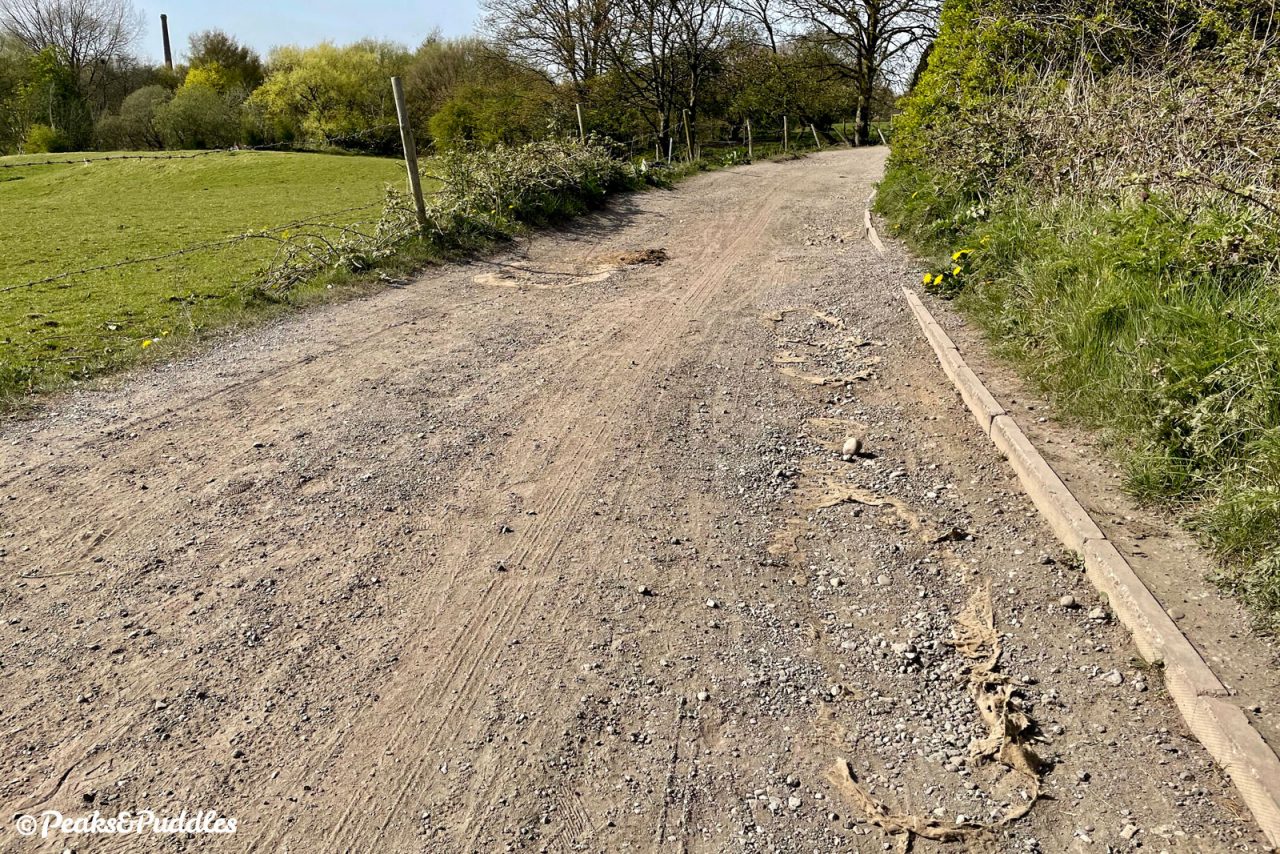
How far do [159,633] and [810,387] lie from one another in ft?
15.0

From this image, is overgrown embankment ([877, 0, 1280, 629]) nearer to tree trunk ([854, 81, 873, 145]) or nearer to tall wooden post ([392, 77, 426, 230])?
tall wooden post ([392, 77, 426, 230])

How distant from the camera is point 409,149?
35.7ft

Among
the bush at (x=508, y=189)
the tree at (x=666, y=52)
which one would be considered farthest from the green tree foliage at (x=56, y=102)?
the bush at (x=508, y=189)

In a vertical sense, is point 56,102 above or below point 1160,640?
above

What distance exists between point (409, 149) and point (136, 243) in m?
7.87

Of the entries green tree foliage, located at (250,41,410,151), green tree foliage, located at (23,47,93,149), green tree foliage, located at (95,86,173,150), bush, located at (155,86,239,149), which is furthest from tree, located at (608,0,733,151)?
green tree foliage, located at (23,47,93,149)

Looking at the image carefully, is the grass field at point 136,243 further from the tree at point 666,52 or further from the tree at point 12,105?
the tree at point 12,105

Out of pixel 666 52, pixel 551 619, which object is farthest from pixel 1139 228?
pixel 666 52

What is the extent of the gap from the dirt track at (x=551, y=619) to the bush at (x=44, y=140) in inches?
1864

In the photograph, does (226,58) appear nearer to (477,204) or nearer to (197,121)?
(197,121)

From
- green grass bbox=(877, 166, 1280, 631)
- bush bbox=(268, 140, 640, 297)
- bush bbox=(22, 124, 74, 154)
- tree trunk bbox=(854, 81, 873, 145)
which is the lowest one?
green grass bbox=(877, 166, 1280, 631)

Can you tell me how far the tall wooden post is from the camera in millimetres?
10680

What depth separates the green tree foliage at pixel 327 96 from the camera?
44.0 metres

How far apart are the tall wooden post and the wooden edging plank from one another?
8.39 m
